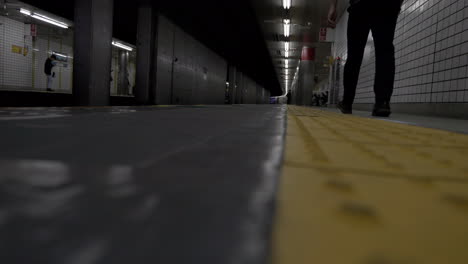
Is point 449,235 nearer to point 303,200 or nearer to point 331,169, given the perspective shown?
point 303,200

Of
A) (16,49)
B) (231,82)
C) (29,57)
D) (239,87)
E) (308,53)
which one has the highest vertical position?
(308,53)

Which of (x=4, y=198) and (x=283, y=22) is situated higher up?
(x=283, y=22)

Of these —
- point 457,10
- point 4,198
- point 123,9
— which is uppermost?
point 123,9

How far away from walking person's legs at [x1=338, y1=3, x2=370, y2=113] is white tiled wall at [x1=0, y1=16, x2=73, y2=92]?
1426 cm

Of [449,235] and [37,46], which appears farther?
[37,46]

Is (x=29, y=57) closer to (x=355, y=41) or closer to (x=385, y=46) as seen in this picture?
(x=355, y=41)

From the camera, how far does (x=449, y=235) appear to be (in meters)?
0.26

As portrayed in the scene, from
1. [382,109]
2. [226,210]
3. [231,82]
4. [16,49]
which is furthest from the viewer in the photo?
[231,82]

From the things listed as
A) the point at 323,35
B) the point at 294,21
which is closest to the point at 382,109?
the point at 323,35

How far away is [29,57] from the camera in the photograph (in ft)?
50.0

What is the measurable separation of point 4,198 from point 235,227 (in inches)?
10.6

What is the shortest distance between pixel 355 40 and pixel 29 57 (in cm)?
1698

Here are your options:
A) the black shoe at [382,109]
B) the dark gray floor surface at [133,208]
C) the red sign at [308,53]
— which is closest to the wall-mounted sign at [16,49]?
the red sign at [308,53]

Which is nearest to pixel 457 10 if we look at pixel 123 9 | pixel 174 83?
pixel 174 83
